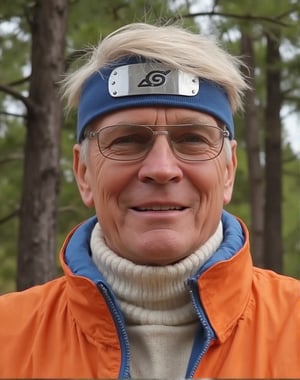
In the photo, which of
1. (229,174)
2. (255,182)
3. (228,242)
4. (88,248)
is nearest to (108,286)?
(88,248)

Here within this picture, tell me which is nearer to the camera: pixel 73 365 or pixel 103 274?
pixel 73 365

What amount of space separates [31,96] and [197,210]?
308 centimetres

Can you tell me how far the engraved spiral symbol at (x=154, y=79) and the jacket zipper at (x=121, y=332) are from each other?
0.51 metres

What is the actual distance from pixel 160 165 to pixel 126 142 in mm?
130

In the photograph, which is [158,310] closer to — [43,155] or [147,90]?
[147,90]

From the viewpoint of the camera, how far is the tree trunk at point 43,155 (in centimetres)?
507

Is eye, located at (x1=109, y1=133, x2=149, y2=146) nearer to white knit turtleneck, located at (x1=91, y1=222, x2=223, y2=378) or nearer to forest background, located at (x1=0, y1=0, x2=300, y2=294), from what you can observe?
white knit turtleneck, located at (x1=91, y1=222, x2=223, y2=378)

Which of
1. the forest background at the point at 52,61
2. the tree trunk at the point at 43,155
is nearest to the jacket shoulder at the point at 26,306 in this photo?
the forest background at the point at 52,61

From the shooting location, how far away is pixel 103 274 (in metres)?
2.30

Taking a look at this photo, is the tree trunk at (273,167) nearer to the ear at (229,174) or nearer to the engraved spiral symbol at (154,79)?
the ear at (229,174)

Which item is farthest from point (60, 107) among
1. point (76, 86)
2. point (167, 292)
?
point (167, 292)

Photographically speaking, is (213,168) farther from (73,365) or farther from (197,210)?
(73,365)

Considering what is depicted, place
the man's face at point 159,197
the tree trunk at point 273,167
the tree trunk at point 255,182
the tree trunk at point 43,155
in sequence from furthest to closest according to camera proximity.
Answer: the tree trunk at point 273,167 → the tree trunk at point 255,182 → the tree trunk at point 43,155 → the man's face at point 159,197

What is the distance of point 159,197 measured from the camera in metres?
2.20
